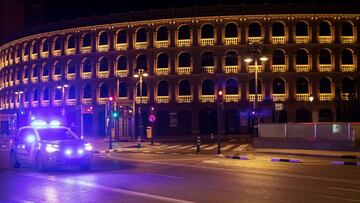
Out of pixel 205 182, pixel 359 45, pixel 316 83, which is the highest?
pixel 359 45

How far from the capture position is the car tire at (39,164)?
18922mm

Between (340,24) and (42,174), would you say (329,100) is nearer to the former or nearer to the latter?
(340,24)

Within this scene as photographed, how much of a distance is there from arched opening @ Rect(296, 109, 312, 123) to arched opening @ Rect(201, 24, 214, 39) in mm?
13840

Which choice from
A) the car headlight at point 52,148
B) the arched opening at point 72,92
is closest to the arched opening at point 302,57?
the arched opening at point 72,92

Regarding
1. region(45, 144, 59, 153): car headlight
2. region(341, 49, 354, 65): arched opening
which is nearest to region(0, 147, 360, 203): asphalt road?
region(45, 144, 59, 153): car headlight

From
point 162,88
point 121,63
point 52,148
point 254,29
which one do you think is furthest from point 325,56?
point 52,148

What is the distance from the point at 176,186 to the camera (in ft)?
47.4

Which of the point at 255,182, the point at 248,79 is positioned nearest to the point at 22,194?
the point at 255,182

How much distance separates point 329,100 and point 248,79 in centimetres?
979

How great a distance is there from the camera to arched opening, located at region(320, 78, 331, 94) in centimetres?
6175

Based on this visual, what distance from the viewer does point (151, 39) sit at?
64312mm

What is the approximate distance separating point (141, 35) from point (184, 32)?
5599 millimetres

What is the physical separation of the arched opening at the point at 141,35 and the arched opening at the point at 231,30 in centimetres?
1019

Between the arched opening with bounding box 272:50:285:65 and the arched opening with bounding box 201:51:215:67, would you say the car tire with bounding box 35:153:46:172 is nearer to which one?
the arched opening with bounding box 201:51:215:67
